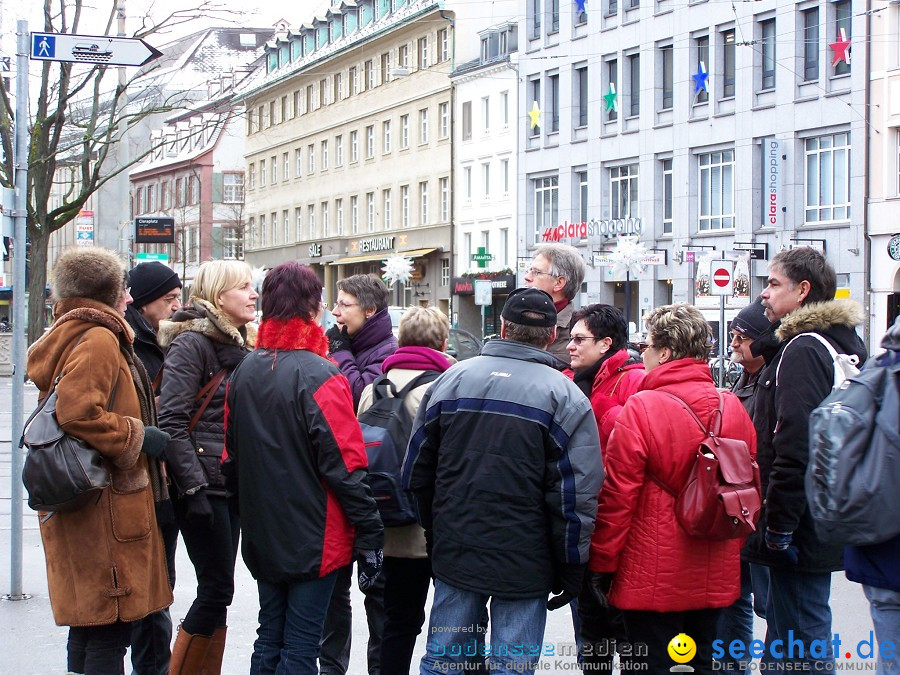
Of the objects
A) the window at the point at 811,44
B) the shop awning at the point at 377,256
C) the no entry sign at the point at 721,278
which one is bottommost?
the no entry sign at the point at 721,278

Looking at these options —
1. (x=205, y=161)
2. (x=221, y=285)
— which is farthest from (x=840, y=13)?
(x=205, y=161)

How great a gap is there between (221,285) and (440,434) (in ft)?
4.72

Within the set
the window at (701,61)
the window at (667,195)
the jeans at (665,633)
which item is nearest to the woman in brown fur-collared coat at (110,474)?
the jeans at (665,633)

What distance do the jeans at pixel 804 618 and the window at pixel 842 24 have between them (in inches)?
1251

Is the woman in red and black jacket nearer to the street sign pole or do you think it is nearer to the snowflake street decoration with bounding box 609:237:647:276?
the street sign pole

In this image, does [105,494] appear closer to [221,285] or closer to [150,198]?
[221,285]

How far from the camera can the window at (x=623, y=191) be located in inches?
1660

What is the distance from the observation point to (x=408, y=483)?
477 centimetres

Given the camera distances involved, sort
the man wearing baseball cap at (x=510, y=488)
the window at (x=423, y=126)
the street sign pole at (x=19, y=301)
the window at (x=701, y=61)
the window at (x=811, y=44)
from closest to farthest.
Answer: the man wearing baseball cap at (x=510, y=488)
the street sign pole at (x=19, y=301)
the window at (x=811, y=44)
the window at (x=701, y=61)
the window at (x=423, y=126)

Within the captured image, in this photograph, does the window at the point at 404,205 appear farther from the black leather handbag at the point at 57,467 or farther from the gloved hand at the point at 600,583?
the black leather handbag at the point at 57,467

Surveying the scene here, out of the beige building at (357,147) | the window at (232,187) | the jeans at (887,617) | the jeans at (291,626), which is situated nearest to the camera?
the jeans at (887,617)

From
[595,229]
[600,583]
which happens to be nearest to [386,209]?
[595,229]

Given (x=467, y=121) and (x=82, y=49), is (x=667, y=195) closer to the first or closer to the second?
(x=467, y=121)

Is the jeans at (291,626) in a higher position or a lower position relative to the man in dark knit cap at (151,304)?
lower
